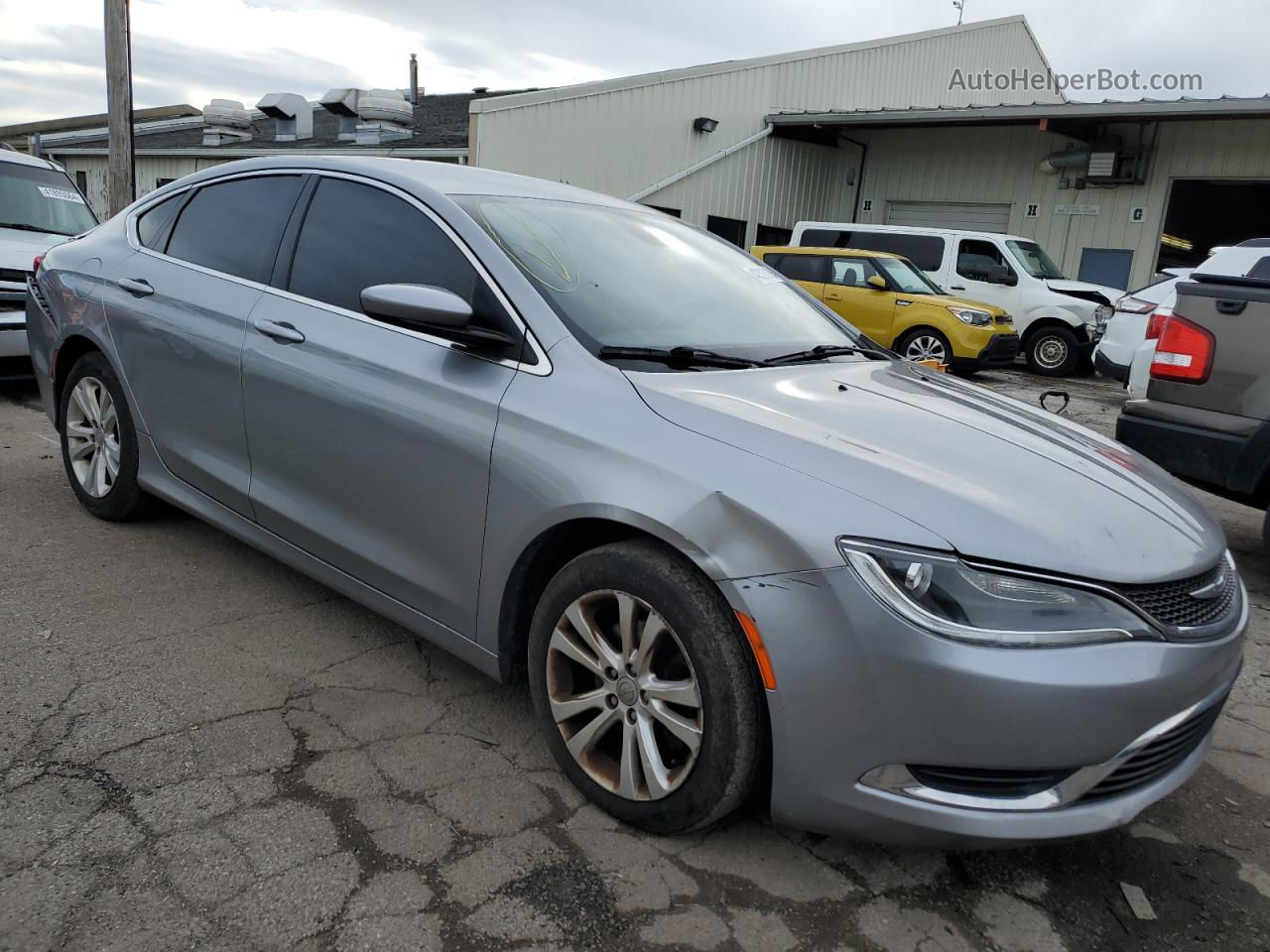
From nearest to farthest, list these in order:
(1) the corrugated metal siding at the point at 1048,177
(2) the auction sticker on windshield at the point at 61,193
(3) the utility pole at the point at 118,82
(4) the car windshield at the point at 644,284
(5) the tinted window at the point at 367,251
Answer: (4) the car windshield at the point at 644,284 < (5) the tinted window at the point at 367,251 < (2) the auction sticker on windshield at the point at 61,193 < (3) the utility pole at the point at 118,82 < (1) the corrugated metal siding at the point at 1048,177

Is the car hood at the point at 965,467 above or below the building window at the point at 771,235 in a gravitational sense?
below

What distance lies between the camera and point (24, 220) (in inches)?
327

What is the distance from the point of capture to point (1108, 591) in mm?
1969

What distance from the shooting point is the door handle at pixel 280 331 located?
10.2 ft

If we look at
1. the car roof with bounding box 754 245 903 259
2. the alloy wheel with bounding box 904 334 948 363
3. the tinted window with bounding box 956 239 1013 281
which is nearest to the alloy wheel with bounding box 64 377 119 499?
the alloy wheel with bounding box 904 334 948 363

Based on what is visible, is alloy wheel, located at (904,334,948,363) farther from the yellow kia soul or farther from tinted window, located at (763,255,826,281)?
tinted window, located at (763,255,826,281)

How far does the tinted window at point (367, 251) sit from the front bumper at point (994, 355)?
1003cm

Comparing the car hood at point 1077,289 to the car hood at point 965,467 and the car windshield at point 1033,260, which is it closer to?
the car windshield at point 1033,260

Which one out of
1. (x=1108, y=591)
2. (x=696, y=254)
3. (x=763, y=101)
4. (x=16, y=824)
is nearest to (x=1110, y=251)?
(x=763, y=101)

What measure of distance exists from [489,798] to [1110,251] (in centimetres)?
1704

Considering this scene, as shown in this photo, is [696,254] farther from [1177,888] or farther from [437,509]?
[1177,888]

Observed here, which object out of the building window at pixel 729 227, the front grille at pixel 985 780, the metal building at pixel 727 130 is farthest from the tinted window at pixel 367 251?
the building window at pixel 729 227

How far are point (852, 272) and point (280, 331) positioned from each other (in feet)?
34.8

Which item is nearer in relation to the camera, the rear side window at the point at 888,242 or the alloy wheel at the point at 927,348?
the alloy wheel at the point at 927,348
